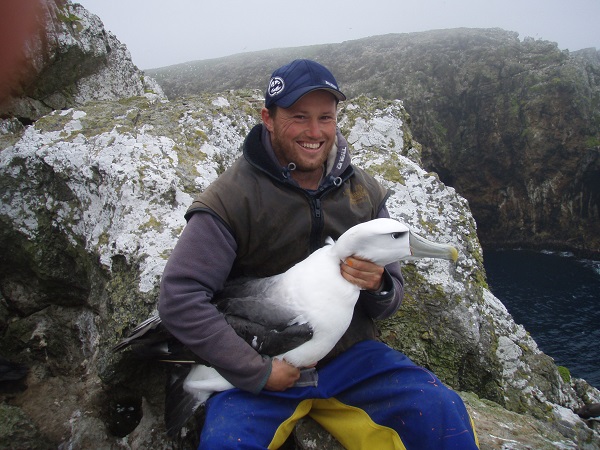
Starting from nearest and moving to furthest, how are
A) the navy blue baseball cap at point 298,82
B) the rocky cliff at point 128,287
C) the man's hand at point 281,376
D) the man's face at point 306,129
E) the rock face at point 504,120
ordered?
1. the man's hand at point 281,376
2. the navy blue baseball cap at point 298,82
3. the man's face at point 306,129
4. the rocky cliff at point 128,287
5. the rock face at point 504,120

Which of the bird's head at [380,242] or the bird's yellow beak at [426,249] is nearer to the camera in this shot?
the bird's head at [380,242]

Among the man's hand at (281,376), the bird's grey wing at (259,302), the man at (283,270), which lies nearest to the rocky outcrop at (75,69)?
the man at (283,270)

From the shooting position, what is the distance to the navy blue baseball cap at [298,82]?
2508mm

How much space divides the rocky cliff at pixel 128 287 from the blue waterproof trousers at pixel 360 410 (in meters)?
0.71

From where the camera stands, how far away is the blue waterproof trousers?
2.24 meters

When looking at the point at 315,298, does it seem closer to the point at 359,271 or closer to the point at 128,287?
the point at 359,271

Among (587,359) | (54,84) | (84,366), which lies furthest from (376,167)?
→ (587,359)

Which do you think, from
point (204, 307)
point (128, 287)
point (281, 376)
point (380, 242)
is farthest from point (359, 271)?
point (128, 287)

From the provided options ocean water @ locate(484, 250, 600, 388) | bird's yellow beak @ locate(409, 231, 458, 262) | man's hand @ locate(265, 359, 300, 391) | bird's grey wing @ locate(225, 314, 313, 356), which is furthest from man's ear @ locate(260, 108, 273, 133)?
ocean water @ locate(484, 250, 600, 388)

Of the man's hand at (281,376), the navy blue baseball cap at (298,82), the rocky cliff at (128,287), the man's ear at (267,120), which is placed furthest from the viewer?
the rocky cliff at (128,287)

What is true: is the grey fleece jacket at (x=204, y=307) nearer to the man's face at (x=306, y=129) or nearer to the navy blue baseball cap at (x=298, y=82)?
the man's face at (x=306, y=129)

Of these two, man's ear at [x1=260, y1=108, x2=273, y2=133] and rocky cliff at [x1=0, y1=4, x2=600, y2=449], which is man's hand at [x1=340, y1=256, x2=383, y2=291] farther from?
rocky cliff at [x1=0, y1=4, x2=600, y2=449]

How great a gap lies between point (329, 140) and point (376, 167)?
209cm

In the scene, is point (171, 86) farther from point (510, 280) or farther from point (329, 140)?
point (329, 140)
